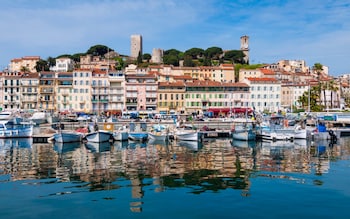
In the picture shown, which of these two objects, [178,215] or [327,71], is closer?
[178,215]

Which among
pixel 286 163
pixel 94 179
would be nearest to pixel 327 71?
pixel 286 163

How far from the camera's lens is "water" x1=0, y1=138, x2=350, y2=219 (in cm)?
1538

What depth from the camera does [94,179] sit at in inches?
842

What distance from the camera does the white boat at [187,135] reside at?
44.2m

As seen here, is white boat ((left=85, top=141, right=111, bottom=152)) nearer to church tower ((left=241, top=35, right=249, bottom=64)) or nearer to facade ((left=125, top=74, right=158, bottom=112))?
facade ((left=125, top=74, right=158, bottom=112))

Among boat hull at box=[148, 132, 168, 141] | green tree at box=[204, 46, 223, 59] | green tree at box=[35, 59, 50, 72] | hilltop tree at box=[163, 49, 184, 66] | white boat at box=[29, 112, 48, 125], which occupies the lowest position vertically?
boat hull at box=[148, 132, 168, 141]

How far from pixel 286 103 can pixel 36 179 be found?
3380 inches

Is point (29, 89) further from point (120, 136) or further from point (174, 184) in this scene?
point (174, 184)

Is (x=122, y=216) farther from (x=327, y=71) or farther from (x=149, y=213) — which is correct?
(x=327, y=71)

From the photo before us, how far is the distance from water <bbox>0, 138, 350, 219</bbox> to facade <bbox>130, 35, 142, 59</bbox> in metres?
122

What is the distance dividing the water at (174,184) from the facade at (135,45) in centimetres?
12243

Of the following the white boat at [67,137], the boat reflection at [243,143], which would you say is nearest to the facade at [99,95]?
the white boat at [67,137]

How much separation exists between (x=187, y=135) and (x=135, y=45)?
114604mm

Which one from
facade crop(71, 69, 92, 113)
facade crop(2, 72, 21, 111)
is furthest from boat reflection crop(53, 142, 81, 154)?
facade crop(2, 72, 21, 111)
